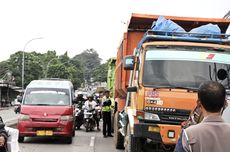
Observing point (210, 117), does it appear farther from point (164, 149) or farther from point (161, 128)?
point (164, 149)

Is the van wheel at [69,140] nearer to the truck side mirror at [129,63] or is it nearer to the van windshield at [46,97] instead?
the van windshield at [46,97]

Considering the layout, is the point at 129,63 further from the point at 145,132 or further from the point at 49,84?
the point at 49,84

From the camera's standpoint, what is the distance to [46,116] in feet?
46.7

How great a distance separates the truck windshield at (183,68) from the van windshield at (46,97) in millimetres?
6612

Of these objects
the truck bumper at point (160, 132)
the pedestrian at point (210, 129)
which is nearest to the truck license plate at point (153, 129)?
the truck bumper at point (160, 132)

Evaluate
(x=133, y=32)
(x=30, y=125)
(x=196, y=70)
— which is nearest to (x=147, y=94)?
(x=196, y=70)

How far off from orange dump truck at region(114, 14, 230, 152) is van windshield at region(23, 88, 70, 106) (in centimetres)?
576

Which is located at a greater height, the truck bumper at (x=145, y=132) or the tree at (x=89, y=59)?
the tree at (x=89, y=59)

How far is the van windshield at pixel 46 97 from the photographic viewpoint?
48.9ft

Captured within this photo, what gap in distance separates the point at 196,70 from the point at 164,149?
172cm

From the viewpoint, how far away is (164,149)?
30.2ft

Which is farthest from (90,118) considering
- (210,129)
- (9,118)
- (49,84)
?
(210,129)

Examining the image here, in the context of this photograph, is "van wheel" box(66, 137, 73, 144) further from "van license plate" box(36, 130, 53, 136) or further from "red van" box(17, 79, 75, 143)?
"van license plate" box(36, 130, 53, 136)

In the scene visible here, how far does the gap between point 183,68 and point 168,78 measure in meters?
0.36
